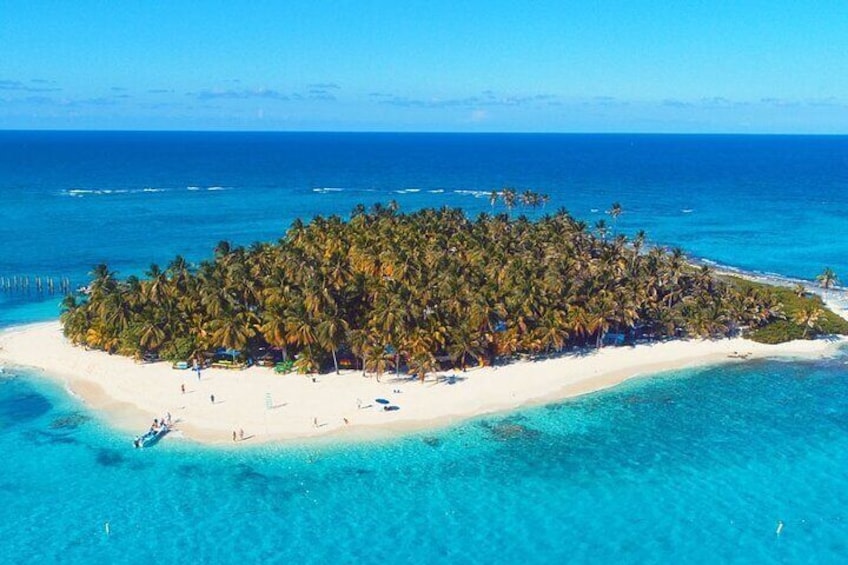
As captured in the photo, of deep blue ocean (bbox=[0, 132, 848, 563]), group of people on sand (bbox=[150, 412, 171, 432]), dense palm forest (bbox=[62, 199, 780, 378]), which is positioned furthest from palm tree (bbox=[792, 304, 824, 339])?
group of people on sand (bbox=[150, 412, 171, 432])

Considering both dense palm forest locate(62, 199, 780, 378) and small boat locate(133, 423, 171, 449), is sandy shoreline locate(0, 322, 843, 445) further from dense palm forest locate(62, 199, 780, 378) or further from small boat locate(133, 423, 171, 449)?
dense palm forest locate(62, 199, 780, 378)

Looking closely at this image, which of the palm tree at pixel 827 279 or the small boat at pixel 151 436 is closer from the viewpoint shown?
the small boat at pixel 151 436

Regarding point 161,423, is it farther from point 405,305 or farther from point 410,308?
point 410,308

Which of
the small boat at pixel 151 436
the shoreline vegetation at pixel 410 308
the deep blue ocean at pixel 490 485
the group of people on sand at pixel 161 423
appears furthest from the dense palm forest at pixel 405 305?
the small boat at pixel 151 436

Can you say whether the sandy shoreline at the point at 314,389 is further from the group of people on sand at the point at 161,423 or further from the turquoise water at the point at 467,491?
the turquoise water at the point at 467,491

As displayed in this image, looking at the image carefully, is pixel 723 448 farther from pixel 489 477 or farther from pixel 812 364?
pixel 812 364
